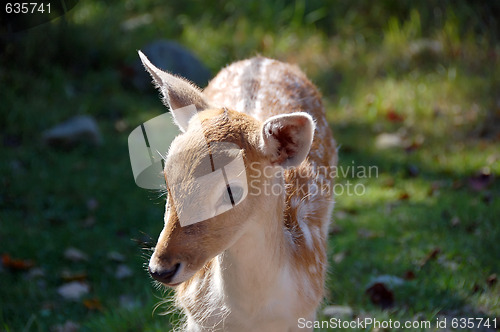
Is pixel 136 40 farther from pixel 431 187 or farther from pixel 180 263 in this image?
pixel 180 263

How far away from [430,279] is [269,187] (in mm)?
2136

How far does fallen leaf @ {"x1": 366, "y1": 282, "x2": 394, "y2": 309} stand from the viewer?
4.43 metres

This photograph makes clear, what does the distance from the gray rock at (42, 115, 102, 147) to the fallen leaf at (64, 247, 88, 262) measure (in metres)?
1.85

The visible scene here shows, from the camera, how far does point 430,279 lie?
182 inches

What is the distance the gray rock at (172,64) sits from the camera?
7.92 meters

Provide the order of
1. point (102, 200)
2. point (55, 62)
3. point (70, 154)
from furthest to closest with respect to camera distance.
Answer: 1. point (55, 62)
2. point (70, 154)
3. point (102, 200)

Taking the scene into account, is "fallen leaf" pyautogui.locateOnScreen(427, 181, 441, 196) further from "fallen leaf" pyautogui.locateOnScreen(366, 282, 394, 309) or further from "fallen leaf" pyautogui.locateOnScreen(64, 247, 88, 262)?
"fallen leaf" pyautogui.locateOnScreen(64, 247, 88, 262)

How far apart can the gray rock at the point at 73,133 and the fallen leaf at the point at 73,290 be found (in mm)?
2285

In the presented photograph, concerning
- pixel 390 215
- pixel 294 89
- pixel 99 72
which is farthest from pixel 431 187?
pixel 99 72

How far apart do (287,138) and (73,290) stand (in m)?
2.66

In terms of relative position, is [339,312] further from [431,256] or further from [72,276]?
[72,276]

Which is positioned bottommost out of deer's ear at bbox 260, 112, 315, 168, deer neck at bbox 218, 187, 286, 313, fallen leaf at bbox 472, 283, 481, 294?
fallen leaf at bbox 472, 283, 481, 294

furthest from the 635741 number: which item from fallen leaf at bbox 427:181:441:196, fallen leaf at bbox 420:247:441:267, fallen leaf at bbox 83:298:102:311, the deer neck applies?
the deer neck

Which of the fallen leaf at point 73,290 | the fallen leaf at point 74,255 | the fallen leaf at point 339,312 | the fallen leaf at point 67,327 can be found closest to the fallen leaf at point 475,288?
the fallen leaf at point 339,312
